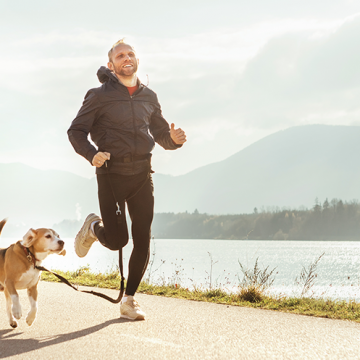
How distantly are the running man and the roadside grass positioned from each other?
1.90 metres

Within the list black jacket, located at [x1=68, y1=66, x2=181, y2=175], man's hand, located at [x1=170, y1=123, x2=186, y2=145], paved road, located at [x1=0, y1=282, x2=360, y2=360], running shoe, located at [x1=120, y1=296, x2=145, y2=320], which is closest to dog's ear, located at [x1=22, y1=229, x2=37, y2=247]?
paved road, located at [x1=0, y1=282, x2=360, y2=360]

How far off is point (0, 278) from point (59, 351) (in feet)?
5.42

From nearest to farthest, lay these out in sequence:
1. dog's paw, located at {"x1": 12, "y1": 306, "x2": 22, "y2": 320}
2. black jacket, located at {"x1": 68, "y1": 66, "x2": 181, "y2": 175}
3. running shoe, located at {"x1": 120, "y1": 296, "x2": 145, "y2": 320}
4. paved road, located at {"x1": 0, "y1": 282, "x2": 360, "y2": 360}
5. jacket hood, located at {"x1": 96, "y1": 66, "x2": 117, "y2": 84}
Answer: paved road, located at {"x1": 0, "y1": 282, "x2": 360, "y2": 360}, dog's paw, located at {"x1": 12, "y1": 306, "x2": 22, "y2": 320}, running shoe, located at {"x1": 120, "y1": 296, "x2": 145, "y2": 320}, black jacket, located at {"x1": 68, "y1": 66, "x2": 181, "y2": 175}, jacket hood, located at {"x1": 96, "y1": 66, "x2": 117, "y2": 84}

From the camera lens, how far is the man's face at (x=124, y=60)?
484 centimetres

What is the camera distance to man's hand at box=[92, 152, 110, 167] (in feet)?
14.4

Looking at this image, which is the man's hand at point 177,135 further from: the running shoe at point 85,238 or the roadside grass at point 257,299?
the roadside grass at point 257,299

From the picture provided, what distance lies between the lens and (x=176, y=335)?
386 centimetres

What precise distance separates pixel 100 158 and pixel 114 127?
46 cm

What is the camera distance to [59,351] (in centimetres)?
332

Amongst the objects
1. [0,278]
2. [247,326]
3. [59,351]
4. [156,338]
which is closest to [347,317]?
[247,326]

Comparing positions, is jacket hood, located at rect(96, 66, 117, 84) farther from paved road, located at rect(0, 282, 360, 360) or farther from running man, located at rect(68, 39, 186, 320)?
paved road, located at rect(0, 282, 360, 360)

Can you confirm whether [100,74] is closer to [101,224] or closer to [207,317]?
[101,224]

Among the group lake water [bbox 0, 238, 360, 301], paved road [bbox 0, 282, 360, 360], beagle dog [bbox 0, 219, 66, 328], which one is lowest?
lake water [bbox 0, 238, 360, 301]

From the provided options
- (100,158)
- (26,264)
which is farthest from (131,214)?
(26,264)
